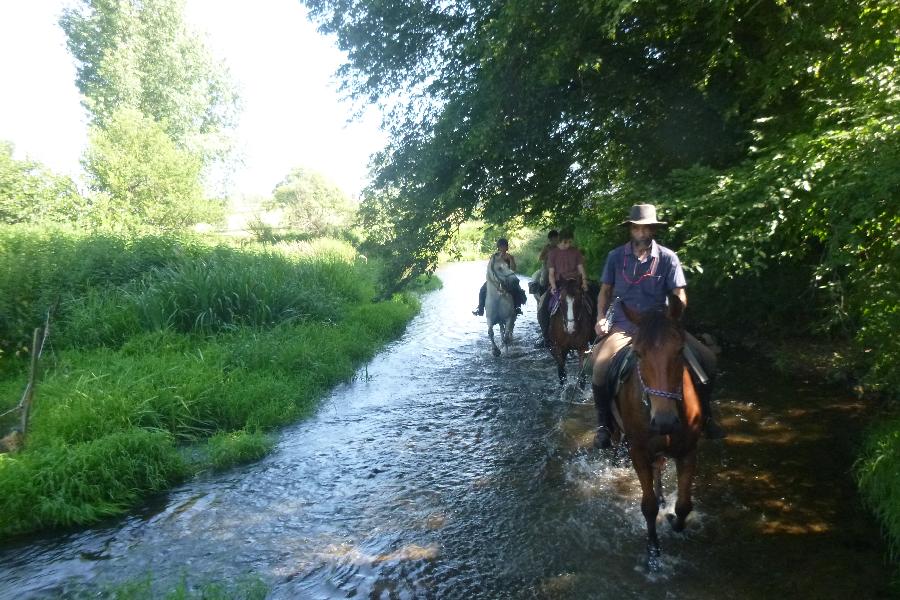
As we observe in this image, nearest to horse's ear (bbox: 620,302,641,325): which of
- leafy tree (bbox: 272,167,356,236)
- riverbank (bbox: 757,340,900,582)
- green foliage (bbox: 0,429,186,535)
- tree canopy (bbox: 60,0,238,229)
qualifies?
riverbank (bbox: 757,340,900,582)

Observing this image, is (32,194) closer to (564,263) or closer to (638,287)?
(564,263)

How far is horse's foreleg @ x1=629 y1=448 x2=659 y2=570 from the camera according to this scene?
440 cm

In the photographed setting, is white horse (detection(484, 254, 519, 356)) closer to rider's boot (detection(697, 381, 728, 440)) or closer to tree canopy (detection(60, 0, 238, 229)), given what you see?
rider's boot (detection(697, 381, 728, 440))

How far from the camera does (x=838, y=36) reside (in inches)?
270

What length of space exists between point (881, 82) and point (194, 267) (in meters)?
12.9

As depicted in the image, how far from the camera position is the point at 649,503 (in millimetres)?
4426

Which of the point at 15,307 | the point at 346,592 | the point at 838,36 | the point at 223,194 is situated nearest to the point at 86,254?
the point at 15,307

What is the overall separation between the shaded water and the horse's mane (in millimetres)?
1849

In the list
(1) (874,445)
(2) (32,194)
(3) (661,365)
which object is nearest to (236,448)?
(3) (661,365)

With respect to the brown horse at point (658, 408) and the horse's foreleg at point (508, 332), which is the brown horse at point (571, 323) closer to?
the horse's foreleg at point (508, 332)

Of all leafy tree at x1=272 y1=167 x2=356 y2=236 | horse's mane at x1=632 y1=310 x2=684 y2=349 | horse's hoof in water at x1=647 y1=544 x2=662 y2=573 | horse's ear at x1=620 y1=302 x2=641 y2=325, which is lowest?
horse's hoof in water at x1=647 y1=544 x2=662 y2=573

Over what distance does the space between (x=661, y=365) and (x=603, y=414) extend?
4.37ft

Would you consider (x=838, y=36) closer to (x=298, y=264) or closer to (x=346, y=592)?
(x=346, y=592)

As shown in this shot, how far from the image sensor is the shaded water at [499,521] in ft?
14.1
